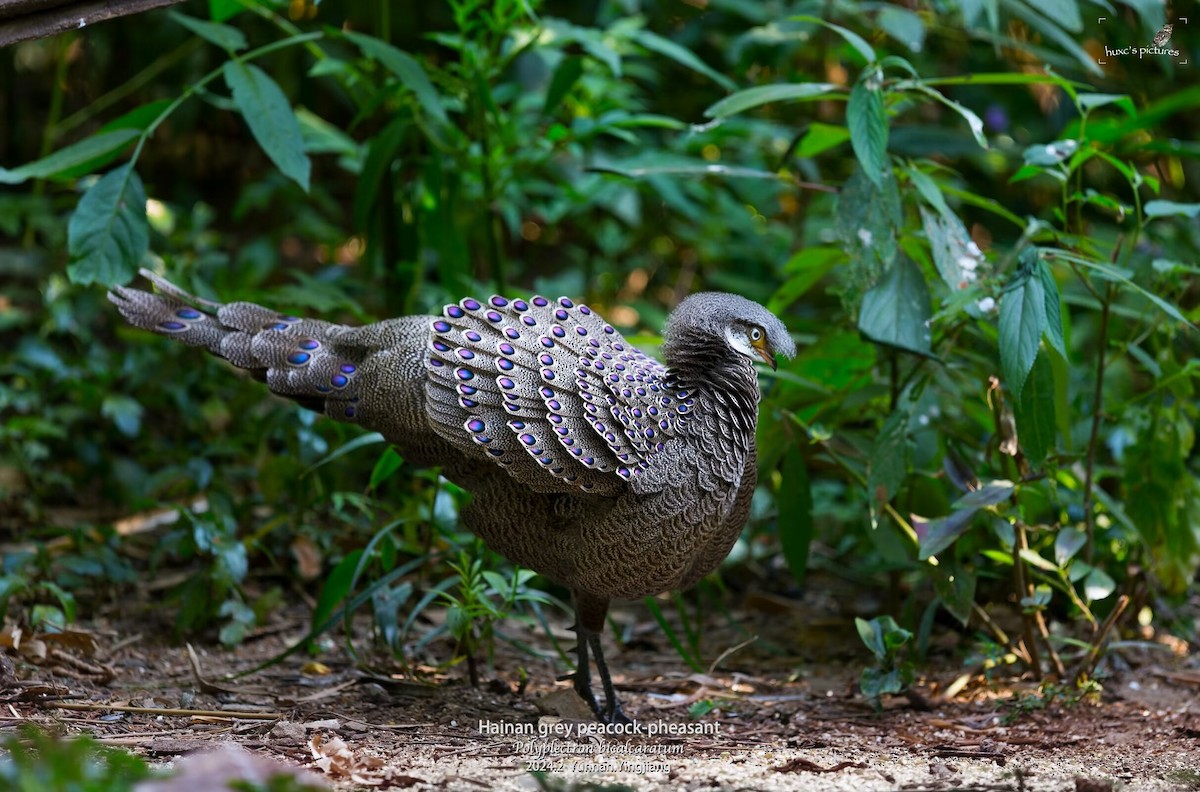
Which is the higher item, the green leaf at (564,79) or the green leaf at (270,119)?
the green leaf at (564,79)

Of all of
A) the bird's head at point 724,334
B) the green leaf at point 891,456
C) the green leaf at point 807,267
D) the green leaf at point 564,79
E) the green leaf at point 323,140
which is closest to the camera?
the bird's head at point 724,334

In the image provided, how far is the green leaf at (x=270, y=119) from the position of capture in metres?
3.63

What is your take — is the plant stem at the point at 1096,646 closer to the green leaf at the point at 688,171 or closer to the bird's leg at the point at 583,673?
the bird's leg at the point at 583,673

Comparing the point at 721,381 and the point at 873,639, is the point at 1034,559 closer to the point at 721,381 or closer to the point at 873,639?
the point at 873,639

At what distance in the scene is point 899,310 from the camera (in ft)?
11.6

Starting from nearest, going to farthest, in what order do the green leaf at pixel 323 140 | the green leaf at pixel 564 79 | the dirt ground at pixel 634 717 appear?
1. the dirt ground at pixel 634 717
2. the green leaf at pixel 564 79
3. the green leaf at pixel 323 140

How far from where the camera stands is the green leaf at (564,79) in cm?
432

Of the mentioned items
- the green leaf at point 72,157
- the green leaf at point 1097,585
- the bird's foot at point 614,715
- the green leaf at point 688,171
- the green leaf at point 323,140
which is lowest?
the bird's foot at point 614,715

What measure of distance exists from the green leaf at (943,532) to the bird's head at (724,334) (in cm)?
65

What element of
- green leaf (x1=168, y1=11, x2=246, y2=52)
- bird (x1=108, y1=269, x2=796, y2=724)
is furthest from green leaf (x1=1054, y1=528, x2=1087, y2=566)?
green leaf (x1=168, y1=11, x2=246, y2=52)

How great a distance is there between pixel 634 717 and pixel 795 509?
0.84m

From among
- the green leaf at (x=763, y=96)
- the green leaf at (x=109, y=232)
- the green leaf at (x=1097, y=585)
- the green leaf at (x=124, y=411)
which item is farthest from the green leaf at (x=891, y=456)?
the green leaf at (x=124, y=411)

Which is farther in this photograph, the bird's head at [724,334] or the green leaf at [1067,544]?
the green leaf at [1067,544]

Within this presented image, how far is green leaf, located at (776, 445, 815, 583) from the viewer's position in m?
3.85
